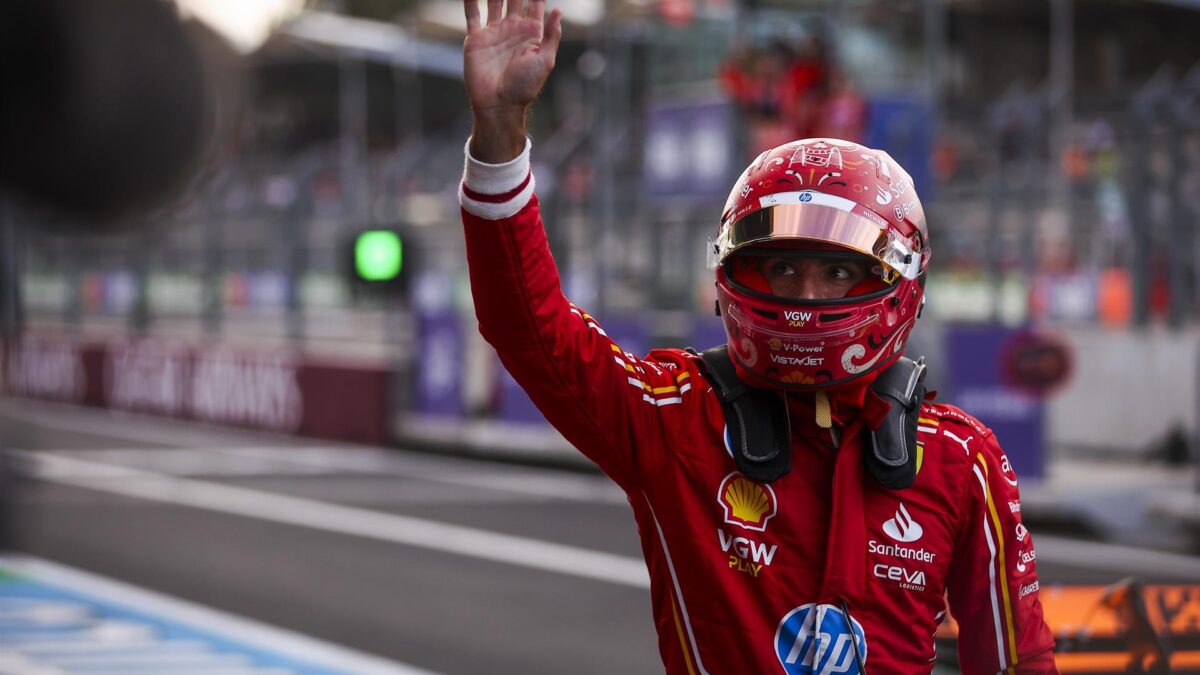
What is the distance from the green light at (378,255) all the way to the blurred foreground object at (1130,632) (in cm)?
1320

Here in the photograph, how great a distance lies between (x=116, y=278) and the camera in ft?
79.2

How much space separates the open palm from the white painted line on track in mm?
7646

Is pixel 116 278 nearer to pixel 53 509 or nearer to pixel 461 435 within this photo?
pixel 461 435

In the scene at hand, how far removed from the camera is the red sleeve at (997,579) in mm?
2443

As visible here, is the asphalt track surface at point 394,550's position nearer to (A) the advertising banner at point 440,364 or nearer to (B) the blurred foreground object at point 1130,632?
(A) the advertising banner at point 440,364

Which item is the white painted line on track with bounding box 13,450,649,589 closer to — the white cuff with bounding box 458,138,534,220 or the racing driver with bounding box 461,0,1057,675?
the racing driver with bounding box 461,0,1057,675

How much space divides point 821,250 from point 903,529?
43cm

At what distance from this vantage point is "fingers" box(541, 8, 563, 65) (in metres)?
2.27

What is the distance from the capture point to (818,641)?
7.75 feet

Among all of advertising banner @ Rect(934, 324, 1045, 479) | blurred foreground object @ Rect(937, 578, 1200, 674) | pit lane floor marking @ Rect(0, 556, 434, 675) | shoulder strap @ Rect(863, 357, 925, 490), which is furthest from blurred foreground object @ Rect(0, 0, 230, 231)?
advertising banner @ Rect(934, 324, 1045, 479)

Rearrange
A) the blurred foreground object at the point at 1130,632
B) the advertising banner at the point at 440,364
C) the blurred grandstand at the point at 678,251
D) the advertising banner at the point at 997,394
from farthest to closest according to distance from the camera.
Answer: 1. the advertising banner at the point at 440,364
2. the blurred grandstand at the point at 678,251
3. the advertising banner at the point at 997,394
4. the blurred foreground object at the point at 1130,632

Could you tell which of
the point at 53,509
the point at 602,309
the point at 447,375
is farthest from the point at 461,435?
the point at 53,509

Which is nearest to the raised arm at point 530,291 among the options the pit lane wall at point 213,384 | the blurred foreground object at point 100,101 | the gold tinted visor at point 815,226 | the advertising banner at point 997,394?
the gold tinted visor at point 815,226

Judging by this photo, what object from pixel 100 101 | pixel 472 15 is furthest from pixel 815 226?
pixel 100 101
